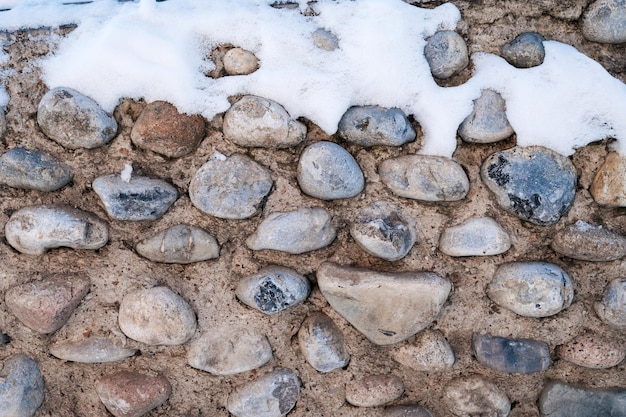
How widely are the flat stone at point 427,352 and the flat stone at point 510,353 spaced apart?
61 mm

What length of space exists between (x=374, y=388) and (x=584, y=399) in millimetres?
422

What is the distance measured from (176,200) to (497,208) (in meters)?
0.59

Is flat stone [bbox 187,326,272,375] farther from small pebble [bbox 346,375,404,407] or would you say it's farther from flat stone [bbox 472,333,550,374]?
flat stone [bbox 472,333,550,374]

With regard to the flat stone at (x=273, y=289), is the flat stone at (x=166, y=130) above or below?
above

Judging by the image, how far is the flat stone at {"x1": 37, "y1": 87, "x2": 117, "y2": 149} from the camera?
1.05 meters

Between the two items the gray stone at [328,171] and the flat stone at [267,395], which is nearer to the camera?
the gray stone at [328,171]

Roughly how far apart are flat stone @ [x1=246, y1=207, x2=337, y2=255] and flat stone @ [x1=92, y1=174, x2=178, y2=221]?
0.18 m

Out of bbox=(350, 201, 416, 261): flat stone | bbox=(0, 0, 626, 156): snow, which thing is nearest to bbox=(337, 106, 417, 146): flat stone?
bbox=(0, 0, 626, 156): snow

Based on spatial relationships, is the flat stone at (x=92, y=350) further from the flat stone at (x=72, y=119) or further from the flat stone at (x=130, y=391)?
the flat stone at (x=72, y=119)

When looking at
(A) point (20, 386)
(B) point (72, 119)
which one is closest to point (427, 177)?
(B) point (72, 119)

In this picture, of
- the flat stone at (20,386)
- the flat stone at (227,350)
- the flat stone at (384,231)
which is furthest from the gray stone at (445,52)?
the flat stone at (20,386)

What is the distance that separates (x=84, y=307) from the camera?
116 cm

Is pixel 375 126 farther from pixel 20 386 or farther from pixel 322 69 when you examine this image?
pixel 20 386

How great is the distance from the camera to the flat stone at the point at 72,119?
41.4 inches
